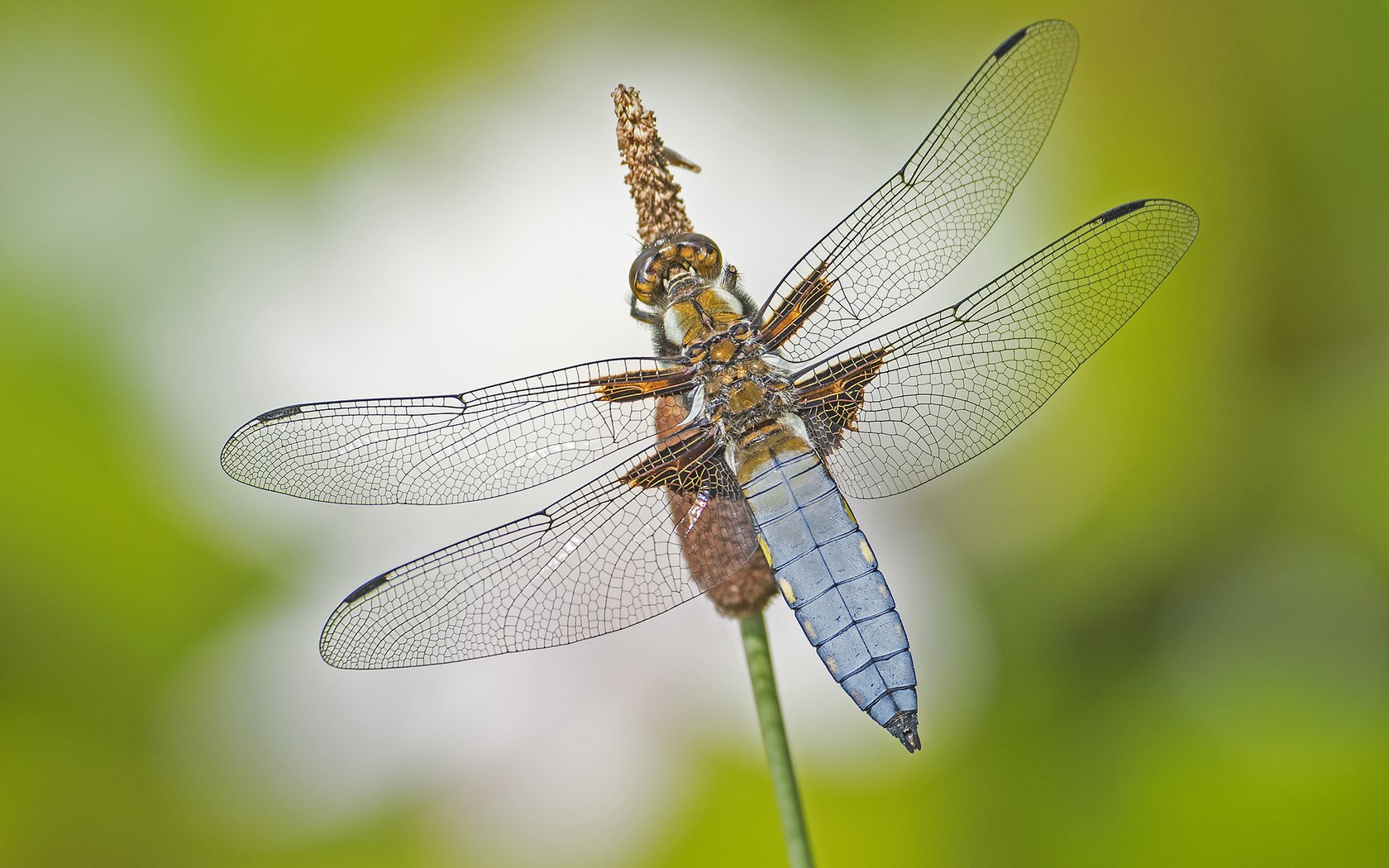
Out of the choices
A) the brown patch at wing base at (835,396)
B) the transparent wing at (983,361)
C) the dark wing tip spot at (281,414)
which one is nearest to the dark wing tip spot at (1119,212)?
the transparent wing at (983,361)

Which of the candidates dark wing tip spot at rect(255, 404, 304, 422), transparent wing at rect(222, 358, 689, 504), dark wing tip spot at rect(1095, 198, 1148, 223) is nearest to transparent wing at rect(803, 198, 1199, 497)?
dark wing tip spot at rect(1095, 198, 1148, 223)

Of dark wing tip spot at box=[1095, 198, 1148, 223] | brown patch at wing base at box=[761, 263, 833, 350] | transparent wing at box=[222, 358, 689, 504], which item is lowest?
transparent wing at box=[222, 358, 689, 504]

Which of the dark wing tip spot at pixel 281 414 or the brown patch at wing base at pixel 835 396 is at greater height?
the dark wing tip spot at pixel 281 414

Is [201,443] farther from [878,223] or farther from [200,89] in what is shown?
[878,223]

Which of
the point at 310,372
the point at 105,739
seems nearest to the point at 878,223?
the point at 310,372

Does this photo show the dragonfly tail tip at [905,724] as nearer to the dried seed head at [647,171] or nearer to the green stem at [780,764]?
the green stem at [780,764]

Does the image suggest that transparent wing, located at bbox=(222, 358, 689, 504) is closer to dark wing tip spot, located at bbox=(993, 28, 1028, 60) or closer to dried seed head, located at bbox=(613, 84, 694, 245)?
dried seed head, located at bbox=(613, 84, 694, 245)

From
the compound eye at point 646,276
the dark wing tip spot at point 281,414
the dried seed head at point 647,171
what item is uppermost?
the dried seed head at point 647,171
